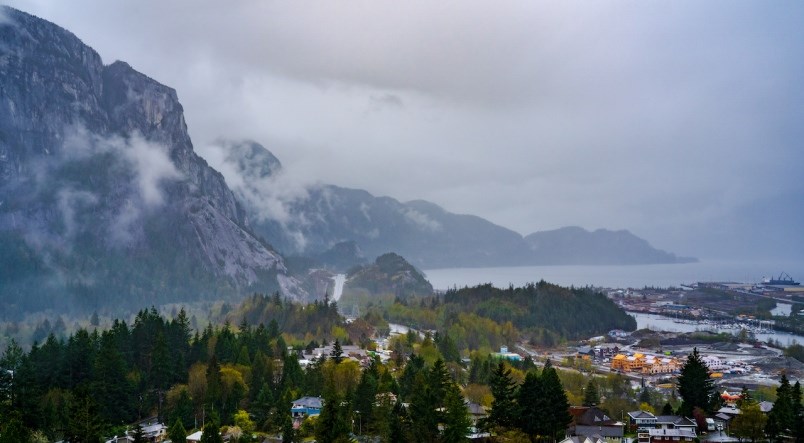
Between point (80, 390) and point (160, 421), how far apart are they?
1355cm

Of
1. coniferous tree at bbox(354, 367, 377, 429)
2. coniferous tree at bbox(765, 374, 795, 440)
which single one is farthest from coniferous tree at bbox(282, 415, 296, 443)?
coniferous tree at bbox(765, 374, 795, 440)

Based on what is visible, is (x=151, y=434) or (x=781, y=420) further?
(x=151, y=434)

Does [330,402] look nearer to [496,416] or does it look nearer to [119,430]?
[496,416]

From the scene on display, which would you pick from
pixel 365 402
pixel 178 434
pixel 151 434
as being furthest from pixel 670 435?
pixel 151 434

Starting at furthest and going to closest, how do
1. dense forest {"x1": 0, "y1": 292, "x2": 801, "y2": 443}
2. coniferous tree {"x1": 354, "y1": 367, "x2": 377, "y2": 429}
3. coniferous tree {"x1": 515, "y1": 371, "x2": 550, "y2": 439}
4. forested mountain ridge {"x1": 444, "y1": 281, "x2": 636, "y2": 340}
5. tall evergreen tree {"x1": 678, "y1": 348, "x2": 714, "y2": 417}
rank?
forested mountain ridge {"x1": 444, "y1": 281, "x2": 636, "y2": 340} → tall evergreen tree {"x1": 678, "y1": 348, "x2": 714, "y2": 417} → coniferous tree {"x1": 354, "y1": 367, "x2": 377, "y2": 429} → coniferous tree {"x1": 515, "y1": 371, "x2": 550, "y2": 439} → dense forest {"x1": 0, "y1": 292, "x2": 801, "y2": 443}

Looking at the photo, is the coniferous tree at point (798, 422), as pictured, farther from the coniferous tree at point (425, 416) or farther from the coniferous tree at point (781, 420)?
the coniferous tree at point (425, 416)

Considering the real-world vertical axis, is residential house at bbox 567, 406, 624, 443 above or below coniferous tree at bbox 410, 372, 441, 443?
below

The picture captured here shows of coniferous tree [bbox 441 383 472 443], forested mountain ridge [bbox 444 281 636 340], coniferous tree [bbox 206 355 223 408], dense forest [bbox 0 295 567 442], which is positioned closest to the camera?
coniferous tree [bbox 441 383 472 443]

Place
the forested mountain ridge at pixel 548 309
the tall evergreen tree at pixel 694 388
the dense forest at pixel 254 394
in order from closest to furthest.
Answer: the dense forest at pixel 254 394, the tall evergreen tree at pixel 694 388, the forested mountain ridge at pixel 548 309

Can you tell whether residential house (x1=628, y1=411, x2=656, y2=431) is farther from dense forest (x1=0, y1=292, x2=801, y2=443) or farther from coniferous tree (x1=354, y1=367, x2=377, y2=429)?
coniferous tree (x1=354, y1=367, x2=377, y2=429)

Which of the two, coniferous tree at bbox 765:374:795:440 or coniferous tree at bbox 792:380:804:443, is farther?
coniferous tree at bbox 765:374:795:440

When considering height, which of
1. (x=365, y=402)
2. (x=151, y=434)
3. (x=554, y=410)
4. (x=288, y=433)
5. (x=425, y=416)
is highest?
(x=554, y=410)

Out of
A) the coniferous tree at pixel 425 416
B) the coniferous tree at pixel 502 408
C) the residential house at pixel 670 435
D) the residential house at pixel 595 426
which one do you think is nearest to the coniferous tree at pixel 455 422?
the coniferous tree at pixel 425 416

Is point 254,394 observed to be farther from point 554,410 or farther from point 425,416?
point 554,410
